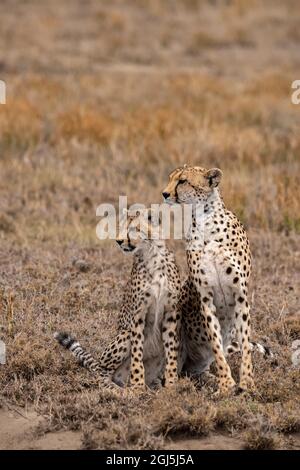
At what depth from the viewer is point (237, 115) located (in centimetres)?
1212

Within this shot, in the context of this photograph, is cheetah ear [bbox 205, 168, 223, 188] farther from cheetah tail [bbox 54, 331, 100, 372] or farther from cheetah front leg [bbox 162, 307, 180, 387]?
cheetah tail [bbox 54, 331, 100, 372]

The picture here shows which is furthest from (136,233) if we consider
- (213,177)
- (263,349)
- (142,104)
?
(142,104)

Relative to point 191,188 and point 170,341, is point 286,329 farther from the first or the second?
point 191,188

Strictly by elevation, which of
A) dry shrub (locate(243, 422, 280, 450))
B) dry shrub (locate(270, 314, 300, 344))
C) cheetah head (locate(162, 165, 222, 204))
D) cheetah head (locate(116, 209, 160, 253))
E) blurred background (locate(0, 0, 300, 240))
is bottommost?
dry shrub (locate(243, 422, 280, 450))

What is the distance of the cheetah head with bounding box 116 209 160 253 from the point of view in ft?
17.9

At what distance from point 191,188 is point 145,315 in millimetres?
697

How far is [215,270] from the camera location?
5.41 m

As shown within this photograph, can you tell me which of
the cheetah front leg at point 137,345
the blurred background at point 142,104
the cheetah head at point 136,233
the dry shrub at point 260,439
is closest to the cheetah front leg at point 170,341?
the cheetah front leg at point 137,345

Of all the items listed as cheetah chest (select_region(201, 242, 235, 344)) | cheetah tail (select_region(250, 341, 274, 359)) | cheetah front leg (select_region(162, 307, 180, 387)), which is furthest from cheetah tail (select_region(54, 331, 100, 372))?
cheetah tail (select_region(250, 341, 274, 359))

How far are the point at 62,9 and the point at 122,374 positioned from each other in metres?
13.7

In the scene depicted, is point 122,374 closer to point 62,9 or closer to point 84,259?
point 84,259

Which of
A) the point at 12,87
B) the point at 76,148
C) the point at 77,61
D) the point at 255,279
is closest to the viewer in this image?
the point at 255,279

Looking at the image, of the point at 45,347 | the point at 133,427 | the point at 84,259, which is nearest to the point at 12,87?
the point at 84,259

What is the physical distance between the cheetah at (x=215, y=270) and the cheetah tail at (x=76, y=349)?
563 millimetres
